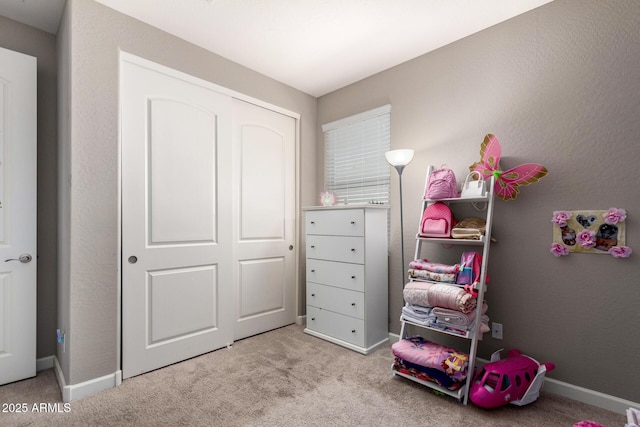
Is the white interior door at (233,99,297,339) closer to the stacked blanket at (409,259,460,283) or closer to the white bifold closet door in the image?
the white bifold closet door

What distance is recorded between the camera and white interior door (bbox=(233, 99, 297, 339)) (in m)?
2.94

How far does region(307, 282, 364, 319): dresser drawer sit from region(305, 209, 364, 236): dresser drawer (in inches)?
20.4

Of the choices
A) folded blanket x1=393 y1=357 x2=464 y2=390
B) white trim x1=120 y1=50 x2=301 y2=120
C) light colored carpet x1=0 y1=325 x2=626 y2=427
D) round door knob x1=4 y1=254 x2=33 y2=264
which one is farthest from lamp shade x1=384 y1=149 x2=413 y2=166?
round door knob x1=4 y1=254 x2=33 y2=264

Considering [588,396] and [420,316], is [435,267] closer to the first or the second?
[420,316]

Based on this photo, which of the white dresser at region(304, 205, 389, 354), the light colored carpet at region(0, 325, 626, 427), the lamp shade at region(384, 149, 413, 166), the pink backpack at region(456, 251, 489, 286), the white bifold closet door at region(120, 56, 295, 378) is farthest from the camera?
the white dresser at region(304, 205, 389, 354)

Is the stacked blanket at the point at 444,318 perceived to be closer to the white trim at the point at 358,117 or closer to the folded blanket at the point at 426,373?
the folded blanket at the point at 426,373

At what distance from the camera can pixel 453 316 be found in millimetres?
1994

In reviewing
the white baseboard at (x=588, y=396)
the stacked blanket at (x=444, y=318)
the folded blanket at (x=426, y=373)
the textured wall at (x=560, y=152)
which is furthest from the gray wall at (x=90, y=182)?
the white baseboard at (x=588, y=396)

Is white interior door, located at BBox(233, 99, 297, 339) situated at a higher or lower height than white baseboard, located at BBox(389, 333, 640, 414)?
higher

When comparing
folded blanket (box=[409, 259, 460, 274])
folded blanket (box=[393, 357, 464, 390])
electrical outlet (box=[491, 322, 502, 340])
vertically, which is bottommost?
folded blanket (box=[393, 357, 464, 390])

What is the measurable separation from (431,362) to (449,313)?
0.33 m

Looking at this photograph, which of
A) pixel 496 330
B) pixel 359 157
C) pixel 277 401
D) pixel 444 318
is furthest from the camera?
pixel 359 157

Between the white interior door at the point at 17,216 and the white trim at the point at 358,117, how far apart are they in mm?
2469

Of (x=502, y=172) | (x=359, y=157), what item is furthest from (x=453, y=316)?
(x=359, y=157)
